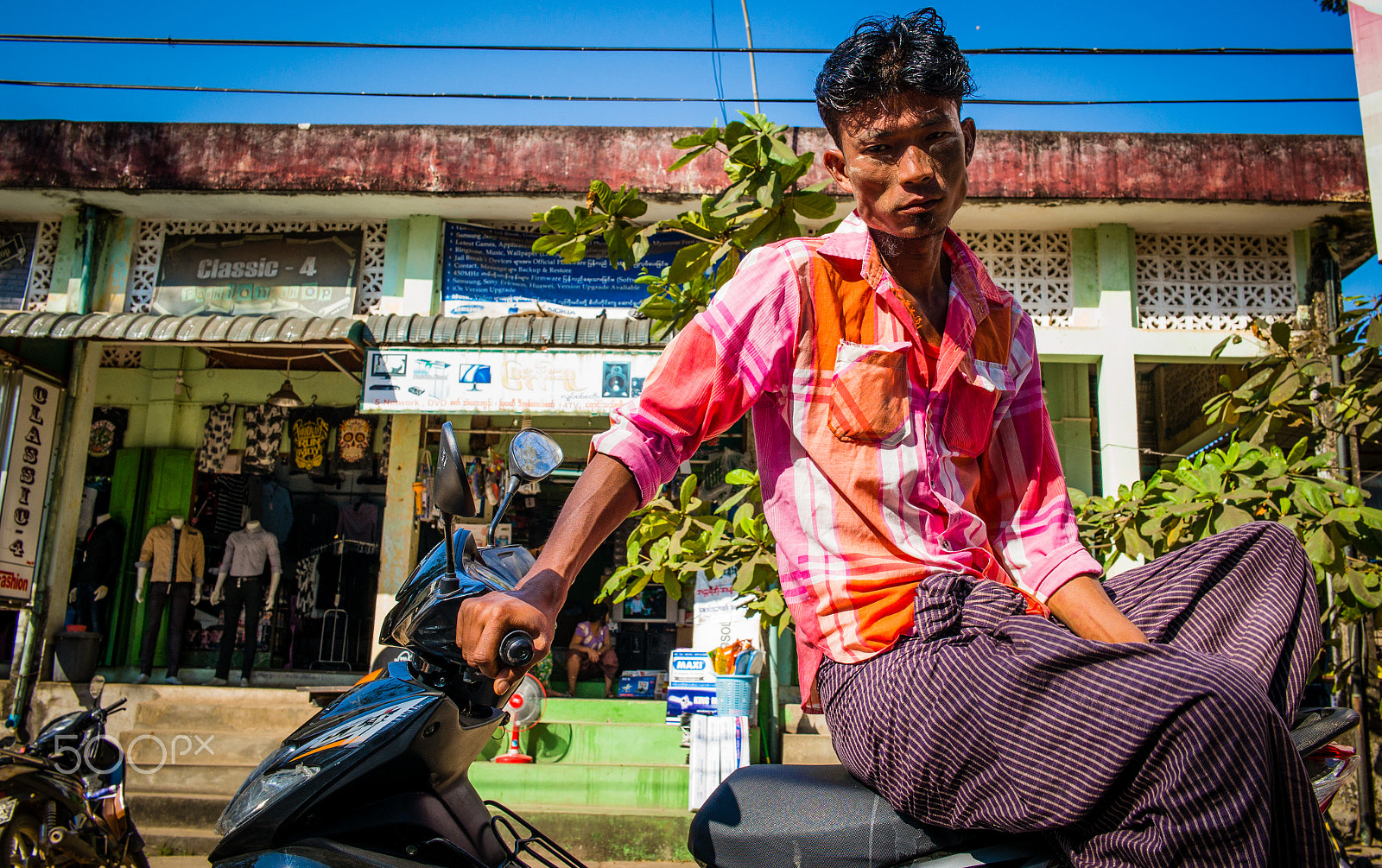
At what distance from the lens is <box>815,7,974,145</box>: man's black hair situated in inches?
49.3

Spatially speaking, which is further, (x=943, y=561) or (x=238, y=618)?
(x=238, y=618)

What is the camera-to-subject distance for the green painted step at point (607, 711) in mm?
7312

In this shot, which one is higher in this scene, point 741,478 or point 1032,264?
point 1032,264

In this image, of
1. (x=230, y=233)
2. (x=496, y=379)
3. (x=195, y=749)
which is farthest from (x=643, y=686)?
(x=230, y=233)

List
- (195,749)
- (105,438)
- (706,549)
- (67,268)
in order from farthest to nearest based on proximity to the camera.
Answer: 1. (105,438)
2. (67,268)
3. (195,749)
4. (706,549)

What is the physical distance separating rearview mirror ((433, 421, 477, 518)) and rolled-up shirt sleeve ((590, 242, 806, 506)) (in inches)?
8.2

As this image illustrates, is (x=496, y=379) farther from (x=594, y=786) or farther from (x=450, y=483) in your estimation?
(x=450, y=483)

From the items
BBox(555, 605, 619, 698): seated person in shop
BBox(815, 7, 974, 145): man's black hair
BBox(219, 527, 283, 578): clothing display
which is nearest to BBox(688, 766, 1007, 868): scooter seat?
BBox(815, 7, 974, 145): man's black hair

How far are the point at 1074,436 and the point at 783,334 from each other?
8.01 metres

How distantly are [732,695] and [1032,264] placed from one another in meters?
4.21

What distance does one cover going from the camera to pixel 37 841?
12.0 feet

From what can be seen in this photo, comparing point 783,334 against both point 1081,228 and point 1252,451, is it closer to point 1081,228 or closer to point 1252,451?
point 1252,451

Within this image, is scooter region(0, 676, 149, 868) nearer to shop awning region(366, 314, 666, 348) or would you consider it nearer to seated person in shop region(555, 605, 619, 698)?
shop awning region(366, 314, 666, 348)

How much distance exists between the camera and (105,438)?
923 centimetres
